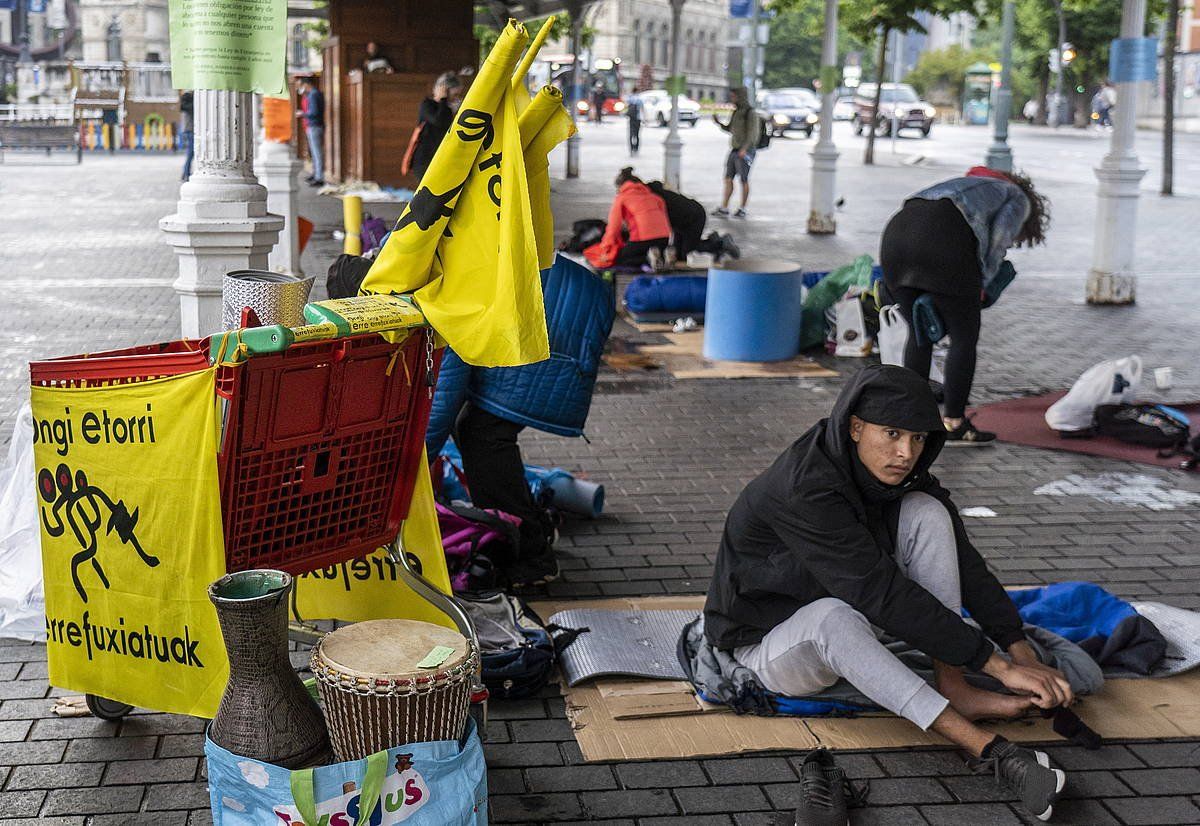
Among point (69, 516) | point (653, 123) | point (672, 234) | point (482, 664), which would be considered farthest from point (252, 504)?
point (653, 123)

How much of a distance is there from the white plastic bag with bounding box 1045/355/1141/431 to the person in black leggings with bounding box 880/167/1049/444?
67 cm

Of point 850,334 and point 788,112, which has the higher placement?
point 788,112

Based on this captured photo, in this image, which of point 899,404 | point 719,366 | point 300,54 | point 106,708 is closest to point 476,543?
point 106,708

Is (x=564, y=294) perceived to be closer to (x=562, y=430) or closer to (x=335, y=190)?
(x=562, y=430)

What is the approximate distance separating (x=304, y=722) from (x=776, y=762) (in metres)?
1.34

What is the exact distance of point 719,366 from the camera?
9.45m

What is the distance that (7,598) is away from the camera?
461cm

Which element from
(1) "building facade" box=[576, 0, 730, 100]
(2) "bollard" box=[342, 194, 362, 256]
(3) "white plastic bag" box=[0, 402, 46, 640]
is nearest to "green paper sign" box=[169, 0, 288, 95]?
(3) "white plastic bag" box=[0, 402, 46, 640]

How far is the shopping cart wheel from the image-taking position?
3.86 meters

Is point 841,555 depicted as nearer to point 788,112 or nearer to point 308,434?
point 308,434

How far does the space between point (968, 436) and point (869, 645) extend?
3941 mm

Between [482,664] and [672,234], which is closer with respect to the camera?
[482,664]

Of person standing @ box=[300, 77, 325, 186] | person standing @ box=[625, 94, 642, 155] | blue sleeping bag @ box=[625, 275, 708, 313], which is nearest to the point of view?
blue sleeping bag @ box=[625, 275, 708, 313]

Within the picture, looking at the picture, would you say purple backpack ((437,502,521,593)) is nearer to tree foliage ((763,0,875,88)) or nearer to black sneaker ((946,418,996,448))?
black sneaker ((946,418,996,448))
